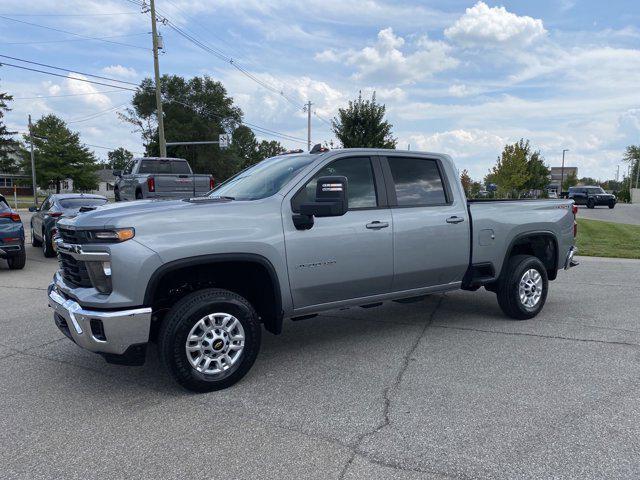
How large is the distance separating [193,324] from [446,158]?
343 cm

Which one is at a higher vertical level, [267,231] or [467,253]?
[267,231]

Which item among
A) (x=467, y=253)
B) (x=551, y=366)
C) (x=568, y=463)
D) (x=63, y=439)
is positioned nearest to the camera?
(x=568, y=463)

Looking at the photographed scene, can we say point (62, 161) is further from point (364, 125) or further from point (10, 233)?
point (10, 233)

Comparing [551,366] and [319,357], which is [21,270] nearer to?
[319,357]

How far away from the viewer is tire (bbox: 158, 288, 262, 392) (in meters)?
3.80

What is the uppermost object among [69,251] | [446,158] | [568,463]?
[446,158]

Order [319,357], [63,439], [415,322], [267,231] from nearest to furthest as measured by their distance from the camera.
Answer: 1. [63,439]
2. [267,231]
3. [319,357]
4. [415,322]

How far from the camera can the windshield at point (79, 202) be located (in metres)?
11.8

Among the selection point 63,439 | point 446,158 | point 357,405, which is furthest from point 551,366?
point 63,439

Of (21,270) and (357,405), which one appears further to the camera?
(21,270)

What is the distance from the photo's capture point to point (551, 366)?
4523mm

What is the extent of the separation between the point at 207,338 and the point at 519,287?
3.79 metres

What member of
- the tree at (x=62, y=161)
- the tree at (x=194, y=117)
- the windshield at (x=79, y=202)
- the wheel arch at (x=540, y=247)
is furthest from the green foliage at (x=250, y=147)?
the wheel arch at (x=540, y=247)

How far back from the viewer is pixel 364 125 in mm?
21594
